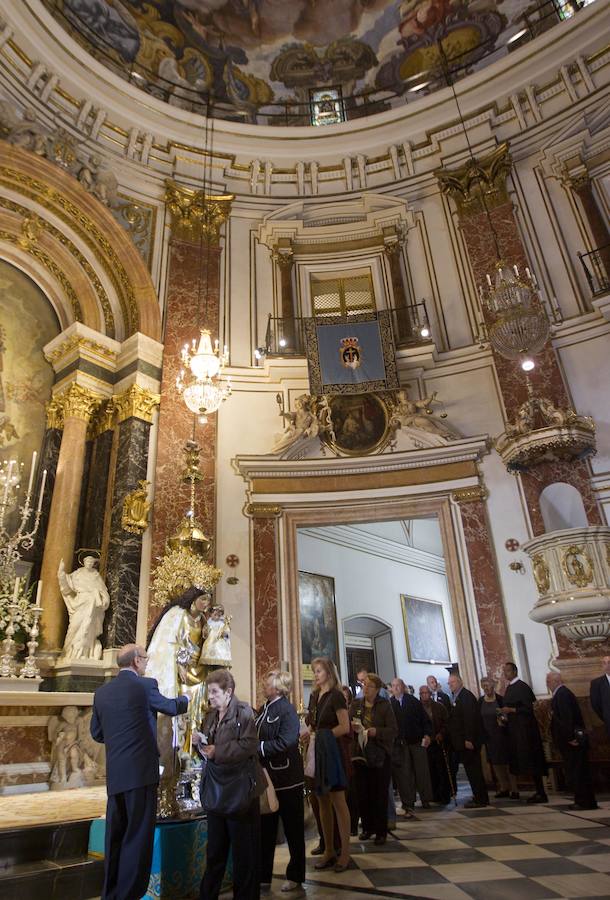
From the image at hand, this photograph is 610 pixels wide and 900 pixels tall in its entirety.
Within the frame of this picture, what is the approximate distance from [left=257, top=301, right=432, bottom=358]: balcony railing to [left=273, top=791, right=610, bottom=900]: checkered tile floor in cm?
722

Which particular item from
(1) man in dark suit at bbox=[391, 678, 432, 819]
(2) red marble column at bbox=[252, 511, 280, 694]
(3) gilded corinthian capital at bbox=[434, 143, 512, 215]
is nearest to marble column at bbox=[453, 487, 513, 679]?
(1) man in dark suit at bbox=[391, 678, 432, 819]

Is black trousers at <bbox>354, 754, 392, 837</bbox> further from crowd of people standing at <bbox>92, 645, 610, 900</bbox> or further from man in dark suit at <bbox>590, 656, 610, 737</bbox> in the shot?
man in dark suit at <bbox>590, 656, 610, 737</bbox>

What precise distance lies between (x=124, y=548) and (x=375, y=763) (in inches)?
196

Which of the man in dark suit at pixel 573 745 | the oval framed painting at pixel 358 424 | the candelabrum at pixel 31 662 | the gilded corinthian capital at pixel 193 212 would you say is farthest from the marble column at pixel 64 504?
the man in dark suit at pixel 573 745

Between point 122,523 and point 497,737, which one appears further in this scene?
point 122,523

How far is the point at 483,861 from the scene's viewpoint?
3.76 meters

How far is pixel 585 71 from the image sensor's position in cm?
1084

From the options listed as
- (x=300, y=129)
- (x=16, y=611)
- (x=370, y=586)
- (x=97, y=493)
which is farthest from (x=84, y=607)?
(x=300, y=129)

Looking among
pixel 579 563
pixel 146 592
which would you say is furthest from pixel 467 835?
pixel 146 592

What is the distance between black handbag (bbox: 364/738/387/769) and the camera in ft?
15.3

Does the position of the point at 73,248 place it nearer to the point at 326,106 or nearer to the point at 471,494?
the point at 326,106

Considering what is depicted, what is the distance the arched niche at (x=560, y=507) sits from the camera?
849 centimetres

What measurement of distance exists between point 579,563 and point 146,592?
557cm

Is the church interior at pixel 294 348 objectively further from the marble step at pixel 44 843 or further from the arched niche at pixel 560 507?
the marble step at pixel 44 843
